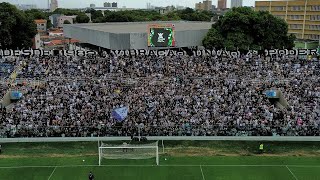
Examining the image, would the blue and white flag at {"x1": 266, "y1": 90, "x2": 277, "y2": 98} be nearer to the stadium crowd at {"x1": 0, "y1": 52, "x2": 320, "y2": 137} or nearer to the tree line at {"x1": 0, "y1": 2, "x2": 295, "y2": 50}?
the stadium crowd at {"x1": 0, "y1": 52, "x2": 320, "y2": 137}

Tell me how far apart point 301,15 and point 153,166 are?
66.6m

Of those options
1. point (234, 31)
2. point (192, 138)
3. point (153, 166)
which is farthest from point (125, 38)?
point (153, 166)

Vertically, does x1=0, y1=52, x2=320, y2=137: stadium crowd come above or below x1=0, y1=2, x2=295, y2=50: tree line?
below

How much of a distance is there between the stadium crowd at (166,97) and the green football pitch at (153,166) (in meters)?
1.70

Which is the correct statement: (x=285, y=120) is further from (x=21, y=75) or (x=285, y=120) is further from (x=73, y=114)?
(x=21, y=75)

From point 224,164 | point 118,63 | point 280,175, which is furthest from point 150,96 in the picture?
point 280,175

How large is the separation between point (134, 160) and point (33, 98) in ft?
32.7

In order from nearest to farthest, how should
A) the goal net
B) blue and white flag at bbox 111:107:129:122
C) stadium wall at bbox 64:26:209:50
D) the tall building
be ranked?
the goal net → blue and white flag at bbox 111:107:129:122 → stadium wall at bbox 64:26:209:50 → the tall building

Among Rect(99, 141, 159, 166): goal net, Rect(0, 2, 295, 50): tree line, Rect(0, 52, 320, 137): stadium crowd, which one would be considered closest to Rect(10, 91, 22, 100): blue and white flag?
Rect(0, 52, 320, 137): stadium crowd

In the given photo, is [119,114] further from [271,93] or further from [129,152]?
[271,93]

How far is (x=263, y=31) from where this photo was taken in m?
42.7

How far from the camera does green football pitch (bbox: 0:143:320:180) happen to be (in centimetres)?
2005

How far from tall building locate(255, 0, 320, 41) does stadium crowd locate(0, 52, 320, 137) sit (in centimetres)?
4626

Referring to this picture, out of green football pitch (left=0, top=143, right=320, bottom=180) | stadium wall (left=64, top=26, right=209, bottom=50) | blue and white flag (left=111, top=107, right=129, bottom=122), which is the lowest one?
green football pitch (left=0, top=143, right=320, bottom=180)
